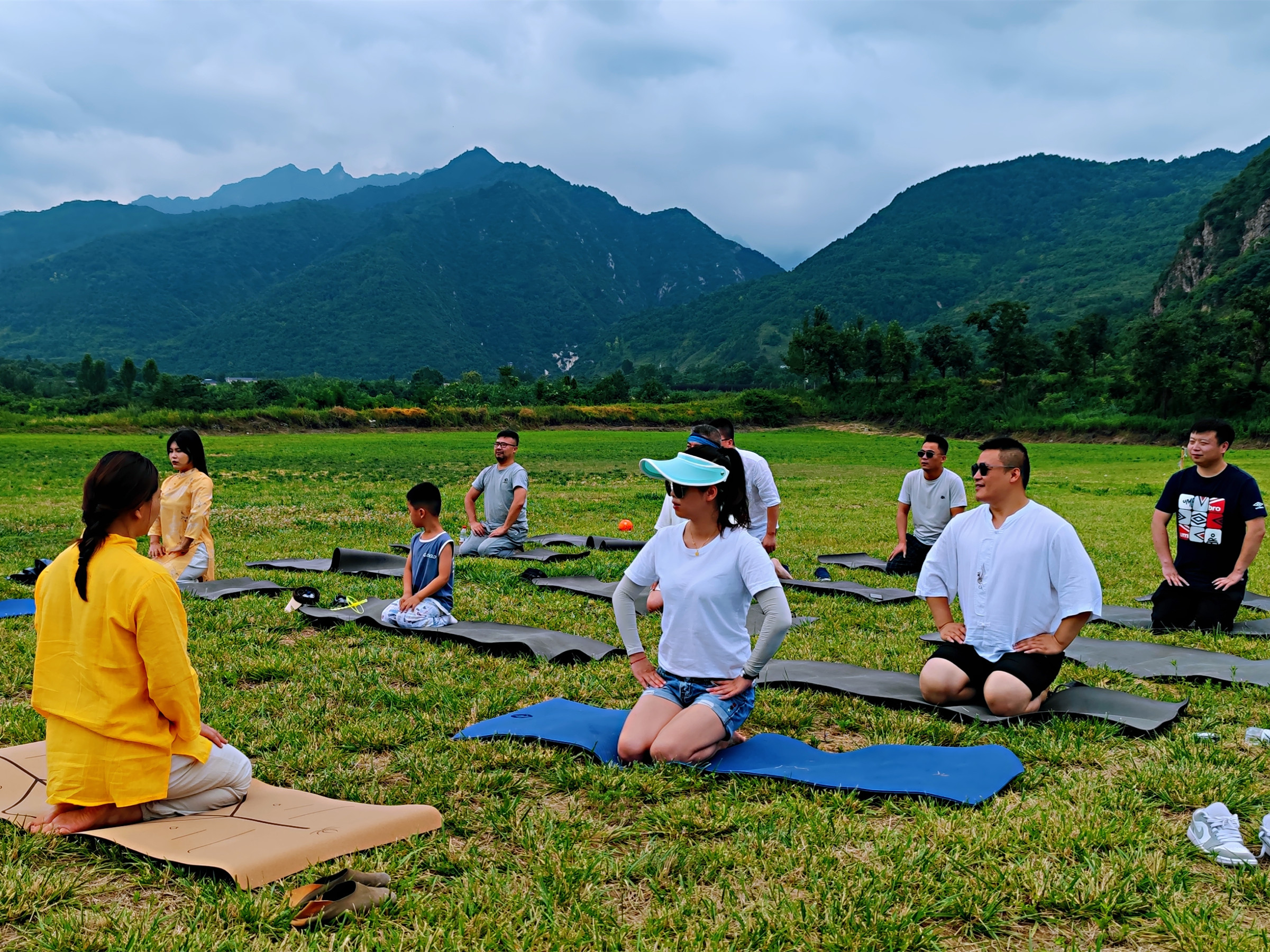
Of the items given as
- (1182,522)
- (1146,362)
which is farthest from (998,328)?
(1182,522)

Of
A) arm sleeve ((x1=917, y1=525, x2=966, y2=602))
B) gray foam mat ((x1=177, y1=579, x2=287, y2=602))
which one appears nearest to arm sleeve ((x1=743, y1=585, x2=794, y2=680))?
arm sleeve ((x1=917, y1=525, x2=966, y2=602))

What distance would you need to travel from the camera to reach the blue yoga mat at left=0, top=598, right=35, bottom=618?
7.80 metres

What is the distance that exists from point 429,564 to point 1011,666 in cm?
484

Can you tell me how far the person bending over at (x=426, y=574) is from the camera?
730 cm

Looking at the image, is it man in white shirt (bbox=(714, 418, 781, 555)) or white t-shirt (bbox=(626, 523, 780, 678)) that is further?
man in white shirt (bbox=(714, 418, 781, 555))

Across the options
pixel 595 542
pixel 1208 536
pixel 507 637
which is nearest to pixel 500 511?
pixel 595 542

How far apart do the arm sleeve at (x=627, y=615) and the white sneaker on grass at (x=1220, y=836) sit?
109 inches

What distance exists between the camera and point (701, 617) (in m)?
4.64

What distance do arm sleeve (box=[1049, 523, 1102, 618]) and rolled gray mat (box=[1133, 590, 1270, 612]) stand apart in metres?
4.42

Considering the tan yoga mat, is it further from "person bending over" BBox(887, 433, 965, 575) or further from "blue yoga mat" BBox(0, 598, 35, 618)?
"person bending over" BBox(887, 433, 965, 575)

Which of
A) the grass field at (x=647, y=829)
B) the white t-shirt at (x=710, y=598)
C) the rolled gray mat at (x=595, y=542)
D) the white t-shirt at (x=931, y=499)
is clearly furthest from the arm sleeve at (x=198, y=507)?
the white t-shirt at (x=931, y=499)

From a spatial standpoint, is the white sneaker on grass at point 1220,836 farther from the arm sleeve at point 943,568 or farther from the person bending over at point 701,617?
the arm sleeve at point 943,568

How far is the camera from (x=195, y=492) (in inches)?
330

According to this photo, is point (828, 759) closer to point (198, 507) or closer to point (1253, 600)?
point (198, 507)
